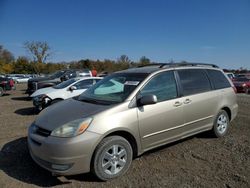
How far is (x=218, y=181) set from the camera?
3.46 metres

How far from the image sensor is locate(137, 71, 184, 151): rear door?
389 cm

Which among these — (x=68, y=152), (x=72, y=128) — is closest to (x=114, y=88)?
(x=72, y=128)

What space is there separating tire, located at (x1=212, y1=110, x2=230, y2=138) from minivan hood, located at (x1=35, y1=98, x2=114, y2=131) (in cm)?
294

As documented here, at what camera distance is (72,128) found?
3.30 meters

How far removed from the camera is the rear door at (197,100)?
4.57 m

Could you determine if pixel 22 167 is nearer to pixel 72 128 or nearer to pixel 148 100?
pixel 72 128

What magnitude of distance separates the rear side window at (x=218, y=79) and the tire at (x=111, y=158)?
2873 millimetres

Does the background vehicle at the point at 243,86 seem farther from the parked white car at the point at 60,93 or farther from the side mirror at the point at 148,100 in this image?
the side mirror at the point at 148,100

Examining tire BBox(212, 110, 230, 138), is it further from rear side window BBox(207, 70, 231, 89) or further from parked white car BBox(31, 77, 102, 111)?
parked white car BBox(31, 77, 102, 111)

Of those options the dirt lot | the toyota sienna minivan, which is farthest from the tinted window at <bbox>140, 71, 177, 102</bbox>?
the dirt lot

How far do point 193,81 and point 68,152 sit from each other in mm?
3063

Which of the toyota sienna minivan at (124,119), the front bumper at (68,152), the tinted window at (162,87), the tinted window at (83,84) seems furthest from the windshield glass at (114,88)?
the tinted window at (83,84)

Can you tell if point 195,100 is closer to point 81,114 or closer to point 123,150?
point 123,150

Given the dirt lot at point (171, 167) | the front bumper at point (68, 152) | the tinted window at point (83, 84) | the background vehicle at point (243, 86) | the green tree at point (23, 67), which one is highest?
the green tree at point (23, 67)
